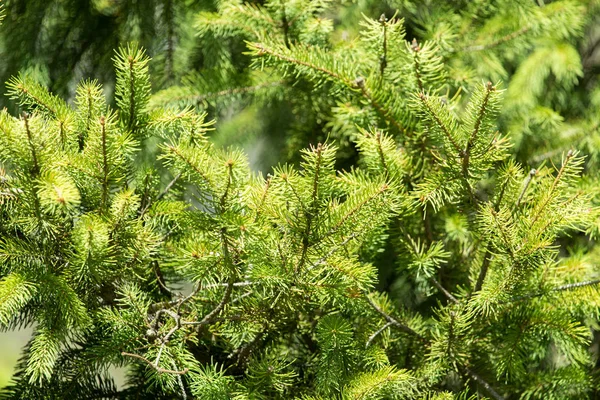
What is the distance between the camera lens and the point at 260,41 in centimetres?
99

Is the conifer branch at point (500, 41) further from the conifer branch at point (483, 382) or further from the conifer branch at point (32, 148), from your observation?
the conifer branch at point (32, 148)

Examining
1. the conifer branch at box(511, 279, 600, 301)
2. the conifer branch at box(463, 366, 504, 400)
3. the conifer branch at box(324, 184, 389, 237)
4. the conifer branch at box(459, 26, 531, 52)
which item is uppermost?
the conifer branch at box(324, 184, 389, 237)

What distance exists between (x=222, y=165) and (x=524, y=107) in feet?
2.83

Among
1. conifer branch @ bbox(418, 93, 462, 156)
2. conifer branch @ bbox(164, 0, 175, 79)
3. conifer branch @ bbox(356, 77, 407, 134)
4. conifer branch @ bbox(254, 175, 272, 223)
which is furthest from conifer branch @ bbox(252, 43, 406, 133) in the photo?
conifer branch @ bbox(164, 0, 175, 79)

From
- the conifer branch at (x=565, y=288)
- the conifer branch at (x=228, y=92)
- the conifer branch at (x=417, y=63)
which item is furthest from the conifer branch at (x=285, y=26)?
the conifer branch at (x=565, y=288)

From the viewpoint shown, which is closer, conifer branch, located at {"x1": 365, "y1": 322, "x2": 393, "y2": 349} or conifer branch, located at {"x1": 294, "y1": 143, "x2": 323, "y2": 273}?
conifer branch, located at {"x1": 294, "y1": 143, "x2": 323, "y2": 273}

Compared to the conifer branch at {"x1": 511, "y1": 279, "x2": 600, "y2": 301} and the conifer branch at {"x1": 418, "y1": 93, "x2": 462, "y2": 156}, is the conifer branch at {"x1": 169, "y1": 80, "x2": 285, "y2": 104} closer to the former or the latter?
the conifer branch at {"x1": 418, "y1": 93, "x2": 462, "y2": 156}

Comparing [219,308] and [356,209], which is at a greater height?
[356,209]

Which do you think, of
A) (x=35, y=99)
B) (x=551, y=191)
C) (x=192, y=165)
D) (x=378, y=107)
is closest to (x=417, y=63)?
(x=378, y=107)

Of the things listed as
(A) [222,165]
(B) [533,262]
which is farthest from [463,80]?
(A) [222,165]

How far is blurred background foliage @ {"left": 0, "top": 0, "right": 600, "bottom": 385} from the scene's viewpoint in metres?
1.05

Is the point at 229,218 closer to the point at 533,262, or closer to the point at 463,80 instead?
the point at 533,262

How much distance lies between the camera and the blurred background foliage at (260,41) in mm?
1054

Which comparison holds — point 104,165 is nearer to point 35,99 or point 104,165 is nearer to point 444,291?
point 35,99
